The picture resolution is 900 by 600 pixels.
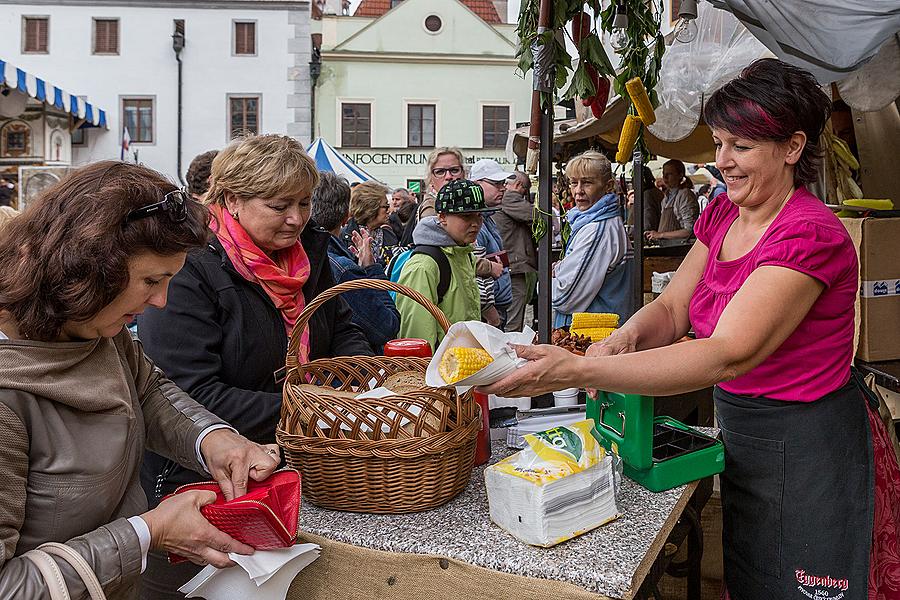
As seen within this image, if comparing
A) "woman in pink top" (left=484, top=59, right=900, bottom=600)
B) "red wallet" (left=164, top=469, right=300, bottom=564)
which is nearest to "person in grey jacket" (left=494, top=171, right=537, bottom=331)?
"woman in pink top" (left=484, top=59, right=900, bottom=600)

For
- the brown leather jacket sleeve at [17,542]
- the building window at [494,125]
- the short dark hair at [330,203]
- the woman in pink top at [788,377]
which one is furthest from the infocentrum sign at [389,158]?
the brown leather jacket sleeve at [17,542]

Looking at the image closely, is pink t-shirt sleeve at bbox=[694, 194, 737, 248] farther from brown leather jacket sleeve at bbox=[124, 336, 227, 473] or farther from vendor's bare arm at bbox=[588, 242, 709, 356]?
brown leather jacket sleeve at bbox=[124, 336, 227, 473]

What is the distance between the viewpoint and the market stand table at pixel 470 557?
1408mm

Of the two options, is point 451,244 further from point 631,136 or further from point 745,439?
point 745,439

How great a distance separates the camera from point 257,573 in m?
1.40

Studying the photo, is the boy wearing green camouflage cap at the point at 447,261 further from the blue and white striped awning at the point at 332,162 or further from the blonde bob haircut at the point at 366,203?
the blue and white striped awning at the point at 332,162

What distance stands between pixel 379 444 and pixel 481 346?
0.30m

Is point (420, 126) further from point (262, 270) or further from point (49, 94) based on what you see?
point (262, 270)

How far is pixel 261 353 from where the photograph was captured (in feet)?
6.81

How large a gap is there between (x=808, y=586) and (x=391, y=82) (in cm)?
2468

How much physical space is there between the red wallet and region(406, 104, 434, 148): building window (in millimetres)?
24133

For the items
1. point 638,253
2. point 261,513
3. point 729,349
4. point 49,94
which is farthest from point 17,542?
point 49,94

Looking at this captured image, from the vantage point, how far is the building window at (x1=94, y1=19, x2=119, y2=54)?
949 inches

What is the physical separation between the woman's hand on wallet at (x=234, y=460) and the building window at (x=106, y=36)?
1025 inches
